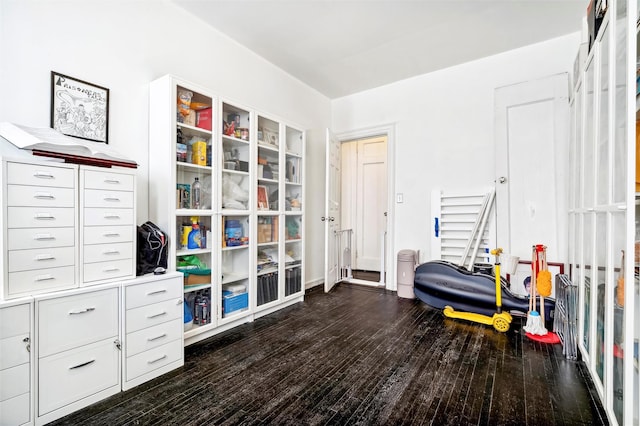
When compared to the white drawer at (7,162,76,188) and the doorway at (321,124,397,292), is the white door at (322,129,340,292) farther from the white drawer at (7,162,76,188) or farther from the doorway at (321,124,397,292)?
the white drawer at (7,162,76,188)

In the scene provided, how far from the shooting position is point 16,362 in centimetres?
136

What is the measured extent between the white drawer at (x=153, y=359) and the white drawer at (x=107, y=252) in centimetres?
59

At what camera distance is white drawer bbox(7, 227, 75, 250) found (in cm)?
142


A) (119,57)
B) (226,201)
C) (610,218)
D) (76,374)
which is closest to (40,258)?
(76,374)

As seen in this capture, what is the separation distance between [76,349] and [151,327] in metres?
0.37

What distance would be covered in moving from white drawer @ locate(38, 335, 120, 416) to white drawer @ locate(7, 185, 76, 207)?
0.75 meters

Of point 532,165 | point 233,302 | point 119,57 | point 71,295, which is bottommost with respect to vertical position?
point 233,302

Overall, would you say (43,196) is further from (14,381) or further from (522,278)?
(522,278)

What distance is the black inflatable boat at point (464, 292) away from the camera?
2.71 m

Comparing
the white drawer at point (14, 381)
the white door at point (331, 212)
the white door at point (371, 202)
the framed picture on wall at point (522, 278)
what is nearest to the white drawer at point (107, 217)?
the white drawer at point (14, 381)

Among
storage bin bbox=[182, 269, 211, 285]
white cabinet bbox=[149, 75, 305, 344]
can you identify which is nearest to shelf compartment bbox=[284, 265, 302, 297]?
white cabinet bbox=[149, 75, 305, 344]

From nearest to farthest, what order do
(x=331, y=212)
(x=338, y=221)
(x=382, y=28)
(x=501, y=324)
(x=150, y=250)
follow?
(x=150, y=250)
(x=501, y=324)
(x=382, y=28)
(x=331, y=212)
(x=338, y=221)

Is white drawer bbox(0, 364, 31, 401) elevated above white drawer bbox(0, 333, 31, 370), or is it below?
below

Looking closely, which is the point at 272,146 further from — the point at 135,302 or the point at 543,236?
the point at 543,236
